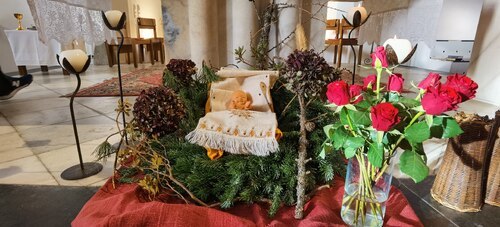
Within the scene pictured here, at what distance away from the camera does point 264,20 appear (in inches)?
69.2

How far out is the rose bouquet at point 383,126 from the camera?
0.52 meters

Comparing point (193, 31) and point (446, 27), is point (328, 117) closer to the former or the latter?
point (193, 31)

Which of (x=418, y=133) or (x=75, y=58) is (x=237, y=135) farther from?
(x=75, y=58)

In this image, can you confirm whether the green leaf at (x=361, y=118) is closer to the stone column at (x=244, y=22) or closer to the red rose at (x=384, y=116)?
the red rose at (x=384, y=116)

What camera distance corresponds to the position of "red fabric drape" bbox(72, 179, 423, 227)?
72cm

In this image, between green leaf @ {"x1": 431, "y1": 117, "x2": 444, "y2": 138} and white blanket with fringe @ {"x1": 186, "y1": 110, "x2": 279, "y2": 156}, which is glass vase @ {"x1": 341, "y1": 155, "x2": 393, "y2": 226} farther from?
white blanket with fringe @ {"x1": 186, "y1": 110, "x2": 279, "y2": 156}

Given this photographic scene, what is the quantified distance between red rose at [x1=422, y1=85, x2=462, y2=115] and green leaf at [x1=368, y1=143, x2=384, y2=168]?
117 mm

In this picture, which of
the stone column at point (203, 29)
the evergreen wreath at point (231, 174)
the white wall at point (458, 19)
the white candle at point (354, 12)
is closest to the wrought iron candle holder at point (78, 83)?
the evergreen wreath at point (231, 174)

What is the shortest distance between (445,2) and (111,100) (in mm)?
4519

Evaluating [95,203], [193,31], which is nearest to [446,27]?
[193,31]

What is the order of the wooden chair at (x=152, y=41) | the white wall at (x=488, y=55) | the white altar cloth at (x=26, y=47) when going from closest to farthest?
the white wall at (x=488, y=55), the white altar cloth at (x=26, y=47), the wooden chair at (x=152, y=41)

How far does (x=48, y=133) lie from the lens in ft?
5.26

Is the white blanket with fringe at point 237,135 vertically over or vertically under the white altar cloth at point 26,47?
under

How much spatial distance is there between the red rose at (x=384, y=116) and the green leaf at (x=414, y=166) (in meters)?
0.13
